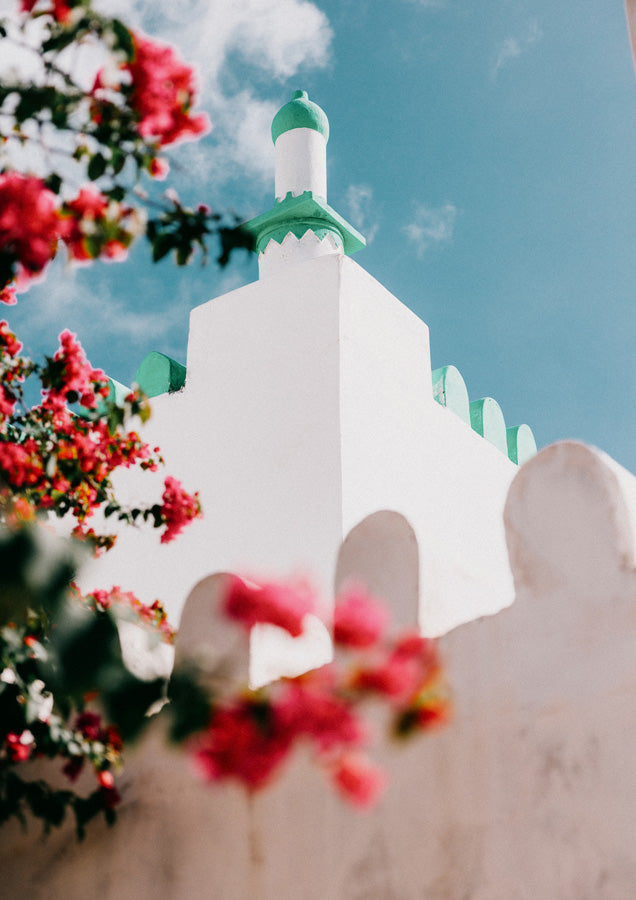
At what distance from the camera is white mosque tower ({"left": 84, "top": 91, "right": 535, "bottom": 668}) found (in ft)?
20.0

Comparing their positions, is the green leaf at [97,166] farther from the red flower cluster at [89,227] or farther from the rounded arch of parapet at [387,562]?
the rounded arch of parapet at [387,562]

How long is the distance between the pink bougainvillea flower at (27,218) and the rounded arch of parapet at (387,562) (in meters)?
1.45

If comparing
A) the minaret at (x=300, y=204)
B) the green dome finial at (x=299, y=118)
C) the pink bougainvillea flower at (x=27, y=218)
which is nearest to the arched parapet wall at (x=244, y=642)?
the pink bougainvillea flower at (x=27, y=218)

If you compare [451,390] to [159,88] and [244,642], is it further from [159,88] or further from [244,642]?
[159,88]

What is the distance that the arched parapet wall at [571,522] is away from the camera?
2.38m

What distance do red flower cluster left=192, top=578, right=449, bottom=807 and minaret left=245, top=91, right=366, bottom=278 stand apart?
6.92 metres

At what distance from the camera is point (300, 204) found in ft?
26.9

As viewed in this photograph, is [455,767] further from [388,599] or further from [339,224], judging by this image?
[339,224]

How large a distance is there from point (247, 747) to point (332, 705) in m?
0.15

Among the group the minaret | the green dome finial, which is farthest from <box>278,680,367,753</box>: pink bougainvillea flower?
the green dome finial

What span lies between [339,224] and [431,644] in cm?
623

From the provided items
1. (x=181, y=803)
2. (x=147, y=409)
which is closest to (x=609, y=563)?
(x=181, y=803)

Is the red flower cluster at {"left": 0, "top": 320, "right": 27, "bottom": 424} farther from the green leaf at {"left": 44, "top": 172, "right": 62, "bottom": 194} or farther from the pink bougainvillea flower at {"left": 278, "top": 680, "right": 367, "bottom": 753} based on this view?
the pink bougainvillea flower at {"left": 278, "top": 680, "right": 367, "bottom": 753}

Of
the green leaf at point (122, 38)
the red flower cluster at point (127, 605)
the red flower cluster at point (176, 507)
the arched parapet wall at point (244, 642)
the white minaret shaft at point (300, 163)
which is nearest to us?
the green leaf at point (122, 38)
